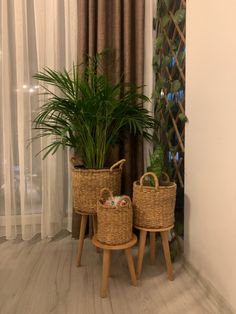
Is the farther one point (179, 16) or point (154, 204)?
point (179, 16)

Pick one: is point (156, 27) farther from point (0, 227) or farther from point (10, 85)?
point (0, 227)

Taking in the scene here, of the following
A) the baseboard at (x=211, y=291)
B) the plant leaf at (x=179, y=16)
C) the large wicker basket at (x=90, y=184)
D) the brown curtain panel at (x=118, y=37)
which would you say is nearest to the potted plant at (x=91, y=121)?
the large wicker basket at (x=90, y=184)

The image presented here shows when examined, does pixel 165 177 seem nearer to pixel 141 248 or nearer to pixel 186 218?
pixel 186 218

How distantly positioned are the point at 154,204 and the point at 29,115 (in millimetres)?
1148

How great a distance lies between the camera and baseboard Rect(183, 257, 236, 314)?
134 centimetres

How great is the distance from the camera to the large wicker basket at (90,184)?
174 cm

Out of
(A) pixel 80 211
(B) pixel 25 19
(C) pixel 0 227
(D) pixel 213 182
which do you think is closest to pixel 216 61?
(D) pixel 213 182

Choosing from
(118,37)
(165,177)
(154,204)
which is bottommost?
(154,204)

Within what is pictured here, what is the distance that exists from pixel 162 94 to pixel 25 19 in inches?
42.5

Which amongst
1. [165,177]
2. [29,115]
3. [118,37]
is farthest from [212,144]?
[29,115]

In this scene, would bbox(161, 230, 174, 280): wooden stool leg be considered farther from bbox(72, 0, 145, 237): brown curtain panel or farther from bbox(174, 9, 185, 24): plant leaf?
bbox(174, 9, 185, 24): plant leaf

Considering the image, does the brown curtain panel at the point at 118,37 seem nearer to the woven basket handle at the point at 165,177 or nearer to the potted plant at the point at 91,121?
the potted plant at the point at 91,121

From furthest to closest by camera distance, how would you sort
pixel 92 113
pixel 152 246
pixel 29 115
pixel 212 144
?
pixel 29 115 → pixel 152 246 → pixel 92 113 → pixel 212 144

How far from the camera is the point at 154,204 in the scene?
158cm
